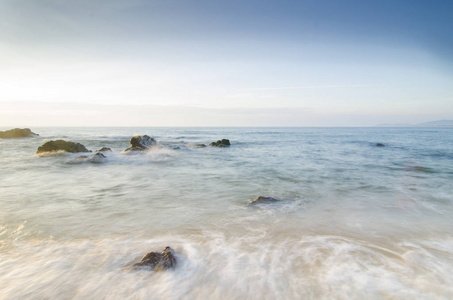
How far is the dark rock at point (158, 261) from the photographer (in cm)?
342

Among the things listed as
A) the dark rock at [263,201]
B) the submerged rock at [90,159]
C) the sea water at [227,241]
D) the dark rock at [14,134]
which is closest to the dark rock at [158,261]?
the sea water at [227,241]

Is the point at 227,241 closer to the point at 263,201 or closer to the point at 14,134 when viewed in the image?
the point at 263,201

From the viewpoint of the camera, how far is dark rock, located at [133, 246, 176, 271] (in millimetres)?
3416

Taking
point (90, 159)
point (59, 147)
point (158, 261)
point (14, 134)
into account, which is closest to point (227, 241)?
point (158, 261)

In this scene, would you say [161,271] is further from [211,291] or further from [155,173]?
[155,173]

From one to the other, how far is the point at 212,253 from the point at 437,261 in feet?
11.8

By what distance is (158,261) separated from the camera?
3.50m

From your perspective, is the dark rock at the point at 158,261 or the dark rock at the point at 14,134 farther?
the dark rock at the point at 14,134

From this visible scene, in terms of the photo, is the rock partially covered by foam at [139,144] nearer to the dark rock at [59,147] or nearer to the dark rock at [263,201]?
the dark rock at [59,147]

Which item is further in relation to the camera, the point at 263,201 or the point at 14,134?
the point at 14,134

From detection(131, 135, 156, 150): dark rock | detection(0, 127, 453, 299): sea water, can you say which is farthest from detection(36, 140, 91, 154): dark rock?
detection(0, 127, 453, 299): sea water

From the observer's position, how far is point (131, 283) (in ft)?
10.2

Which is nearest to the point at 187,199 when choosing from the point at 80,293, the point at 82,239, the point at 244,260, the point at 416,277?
the point at 82,239

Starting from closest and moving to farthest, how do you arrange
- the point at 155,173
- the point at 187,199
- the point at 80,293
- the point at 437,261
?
1. the point at 80,293
2. the point at 437,261
3. the point at 187,199
4. the point at 155,173
